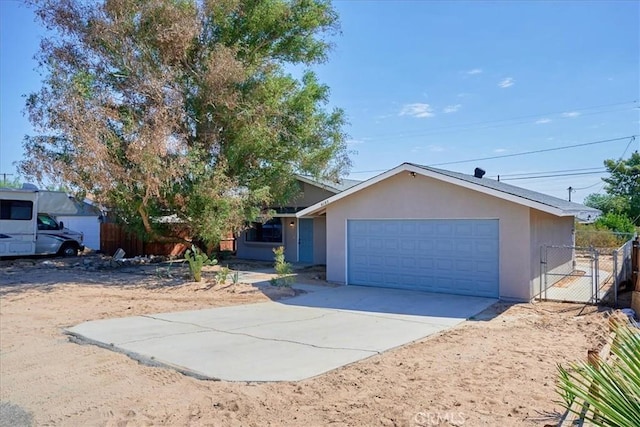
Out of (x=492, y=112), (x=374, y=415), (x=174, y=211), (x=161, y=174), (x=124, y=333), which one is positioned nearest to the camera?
(x=374, y=415)

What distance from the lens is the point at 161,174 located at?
14094 mm

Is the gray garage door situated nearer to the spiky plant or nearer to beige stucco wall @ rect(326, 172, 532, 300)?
beige stucco wall @ rect(326, 172, 532, 300)

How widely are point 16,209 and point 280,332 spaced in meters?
16.6

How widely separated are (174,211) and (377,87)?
12.3 m

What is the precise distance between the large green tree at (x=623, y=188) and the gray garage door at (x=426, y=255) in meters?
27.4

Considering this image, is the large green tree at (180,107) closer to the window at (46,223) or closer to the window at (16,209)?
the window at (16,209)

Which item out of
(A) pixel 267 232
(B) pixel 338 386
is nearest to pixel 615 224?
(A) pixel 267 232

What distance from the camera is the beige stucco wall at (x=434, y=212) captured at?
10961mm

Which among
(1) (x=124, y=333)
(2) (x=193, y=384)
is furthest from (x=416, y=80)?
(2) (x=193, y=384)

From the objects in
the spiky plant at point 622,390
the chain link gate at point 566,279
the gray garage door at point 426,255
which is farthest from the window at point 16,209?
the spiky plant at point 622,390

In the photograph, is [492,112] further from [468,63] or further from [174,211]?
[174,211]

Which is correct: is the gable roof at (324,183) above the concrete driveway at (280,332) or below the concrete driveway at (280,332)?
above

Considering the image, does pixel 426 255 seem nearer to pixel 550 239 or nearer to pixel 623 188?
pixel 550 239

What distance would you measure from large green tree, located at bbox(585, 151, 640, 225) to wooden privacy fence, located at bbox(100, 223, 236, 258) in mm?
29554
